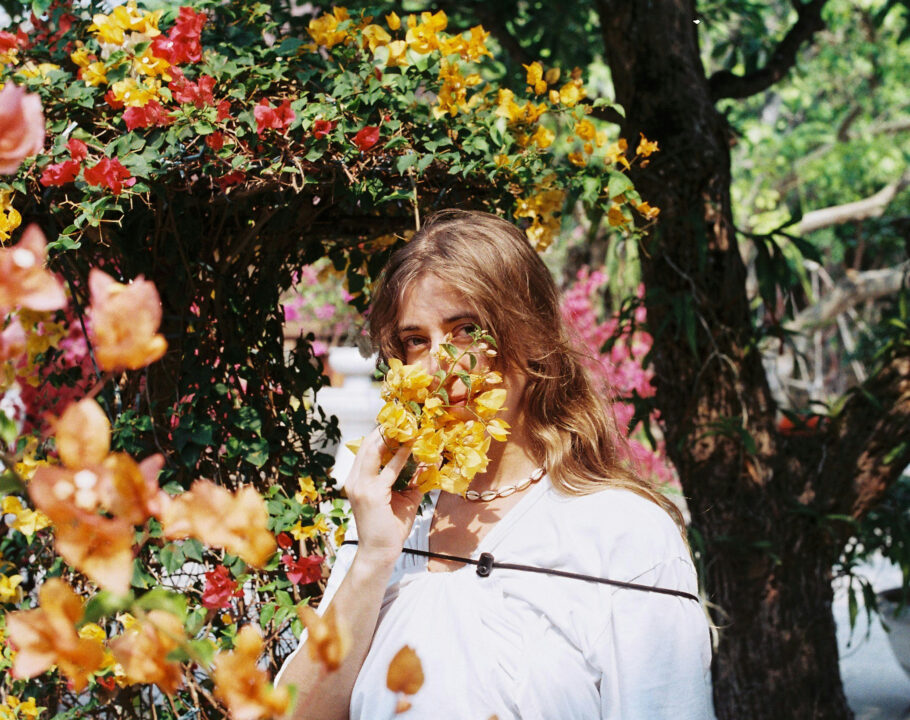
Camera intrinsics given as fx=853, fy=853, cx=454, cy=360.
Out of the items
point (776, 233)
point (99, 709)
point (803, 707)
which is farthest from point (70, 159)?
point (803, 707)

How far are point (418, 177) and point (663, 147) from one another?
1.14 meters

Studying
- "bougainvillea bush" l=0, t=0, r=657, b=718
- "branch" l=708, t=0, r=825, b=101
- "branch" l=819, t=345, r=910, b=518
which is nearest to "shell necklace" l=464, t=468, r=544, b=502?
"bougainvillea bush" l=0, t=0, r=657, b=718

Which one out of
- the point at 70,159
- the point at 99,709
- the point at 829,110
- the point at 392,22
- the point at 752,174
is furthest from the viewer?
the point at 829,110

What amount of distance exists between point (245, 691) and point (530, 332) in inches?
40.6

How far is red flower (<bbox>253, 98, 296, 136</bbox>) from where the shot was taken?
4.70 ft

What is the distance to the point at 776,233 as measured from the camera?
8.17 feet

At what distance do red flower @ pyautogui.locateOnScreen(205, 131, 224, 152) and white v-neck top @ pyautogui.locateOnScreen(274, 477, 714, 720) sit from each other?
80 centimetres

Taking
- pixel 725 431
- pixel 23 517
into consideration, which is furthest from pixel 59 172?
pixel 725 431

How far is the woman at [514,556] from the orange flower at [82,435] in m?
0.69

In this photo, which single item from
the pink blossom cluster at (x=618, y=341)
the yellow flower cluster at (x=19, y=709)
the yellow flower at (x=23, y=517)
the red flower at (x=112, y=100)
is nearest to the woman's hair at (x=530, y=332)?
the red flower at (x=112, y=100)

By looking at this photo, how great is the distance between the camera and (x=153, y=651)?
49 cm

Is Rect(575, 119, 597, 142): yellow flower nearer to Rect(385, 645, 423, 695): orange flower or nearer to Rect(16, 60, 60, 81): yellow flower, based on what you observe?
Rect(16, 60, 60, 81): yellow flower

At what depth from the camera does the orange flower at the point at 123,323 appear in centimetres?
46

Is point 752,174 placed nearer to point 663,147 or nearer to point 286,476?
point 663,147
